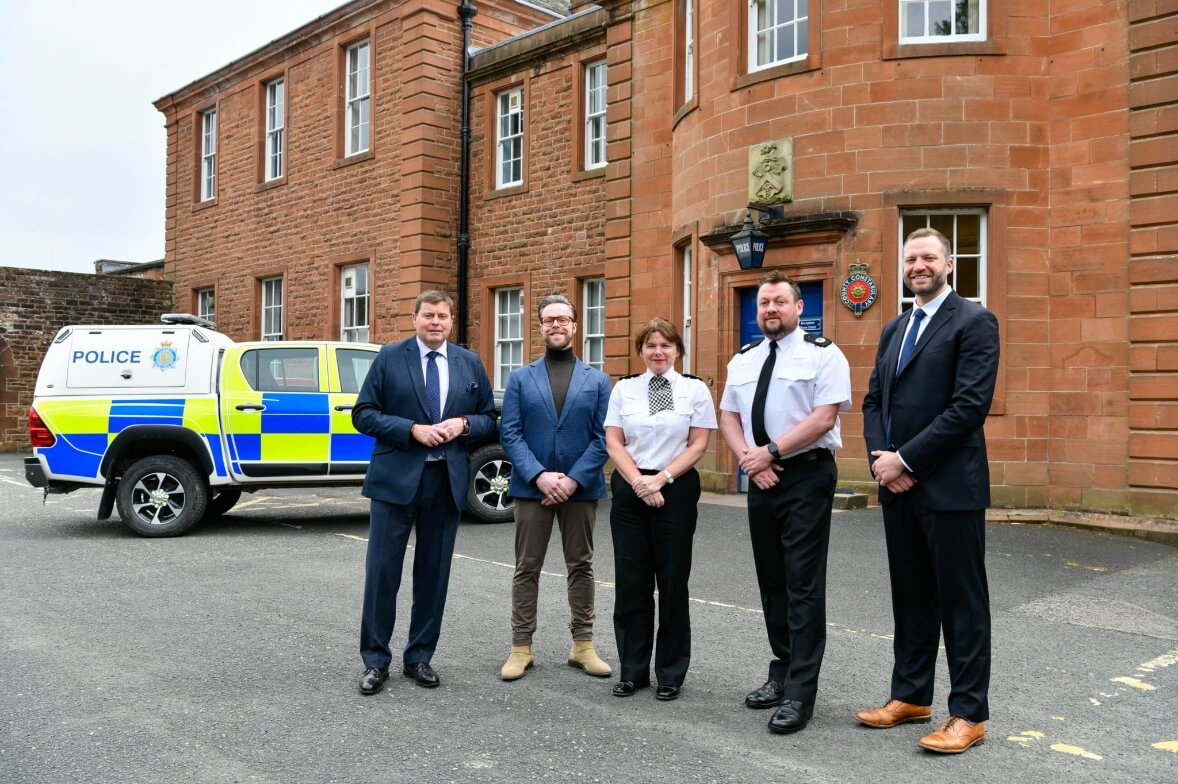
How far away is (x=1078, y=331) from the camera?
11227mm

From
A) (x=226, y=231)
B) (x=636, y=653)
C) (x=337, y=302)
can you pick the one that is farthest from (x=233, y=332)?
(x=636, y=653)

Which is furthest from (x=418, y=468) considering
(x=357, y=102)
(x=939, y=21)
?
(x=357, y=102)

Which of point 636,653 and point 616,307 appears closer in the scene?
point 636,653

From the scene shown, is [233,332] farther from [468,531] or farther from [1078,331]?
[1078,331]

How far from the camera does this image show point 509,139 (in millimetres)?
19578

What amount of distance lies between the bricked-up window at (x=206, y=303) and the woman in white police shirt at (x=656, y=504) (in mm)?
22847

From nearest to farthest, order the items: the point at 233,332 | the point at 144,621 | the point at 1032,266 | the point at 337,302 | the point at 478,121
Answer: the point at 144,621 < the point at 1032,266 < the point at 478,121 < the point at 337,302 < the point at 233,332

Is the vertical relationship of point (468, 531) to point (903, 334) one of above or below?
below

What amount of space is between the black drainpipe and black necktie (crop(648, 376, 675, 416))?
14858mm

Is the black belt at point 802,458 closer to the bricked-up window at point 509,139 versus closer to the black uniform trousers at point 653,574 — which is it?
the black uniform trousers at point 653,574

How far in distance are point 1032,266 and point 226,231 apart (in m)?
19.4

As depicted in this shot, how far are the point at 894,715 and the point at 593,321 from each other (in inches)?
526

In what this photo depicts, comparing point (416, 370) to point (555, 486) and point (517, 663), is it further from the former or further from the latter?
point (517, 663)

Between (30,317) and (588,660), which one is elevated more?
(30,317)
